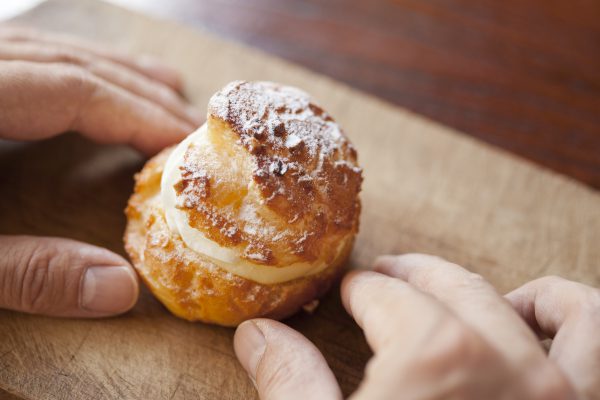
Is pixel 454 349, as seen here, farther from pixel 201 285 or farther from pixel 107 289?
pixel 107 289

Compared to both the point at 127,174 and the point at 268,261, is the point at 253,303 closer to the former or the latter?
the point at 268,261

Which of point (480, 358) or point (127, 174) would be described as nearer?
point (480, 358)

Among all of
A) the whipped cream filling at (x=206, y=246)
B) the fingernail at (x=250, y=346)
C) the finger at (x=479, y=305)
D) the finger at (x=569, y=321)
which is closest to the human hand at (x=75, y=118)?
the whipped cream filling at (x=206, y=246)

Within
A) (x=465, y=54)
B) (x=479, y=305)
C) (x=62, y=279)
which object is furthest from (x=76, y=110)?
(x=465, y=54)

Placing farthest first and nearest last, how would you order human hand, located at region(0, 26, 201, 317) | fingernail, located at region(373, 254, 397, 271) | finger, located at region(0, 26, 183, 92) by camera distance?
finger, located at region(0, 26, 183, 92) → fingernail, located at region(373, 254, 397, 271) → human hand, located at region(0, 26, 201, 317)

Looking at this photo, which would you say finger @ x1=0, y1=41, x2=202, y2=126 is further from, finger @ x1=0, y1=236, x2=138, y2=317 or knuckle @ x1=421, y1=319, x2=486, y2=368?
knuckle @ x1=421, y1=319, x2=486, y2=368

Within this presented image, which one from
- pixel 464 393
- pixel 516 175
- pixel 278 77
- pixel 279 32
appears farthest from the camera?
pixel 279 32

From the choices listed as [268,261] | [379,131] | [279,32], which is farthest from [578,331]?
[279,32]

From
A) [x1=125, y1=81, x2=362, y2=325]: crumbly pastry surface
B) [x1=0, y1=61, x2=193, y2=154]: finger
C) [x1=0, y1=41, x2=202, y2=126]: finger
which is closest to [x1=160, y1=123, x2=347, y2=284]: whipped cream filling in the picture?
[x1=125, y1=81, x2=362, y2=325]: crumbly pastry surface
